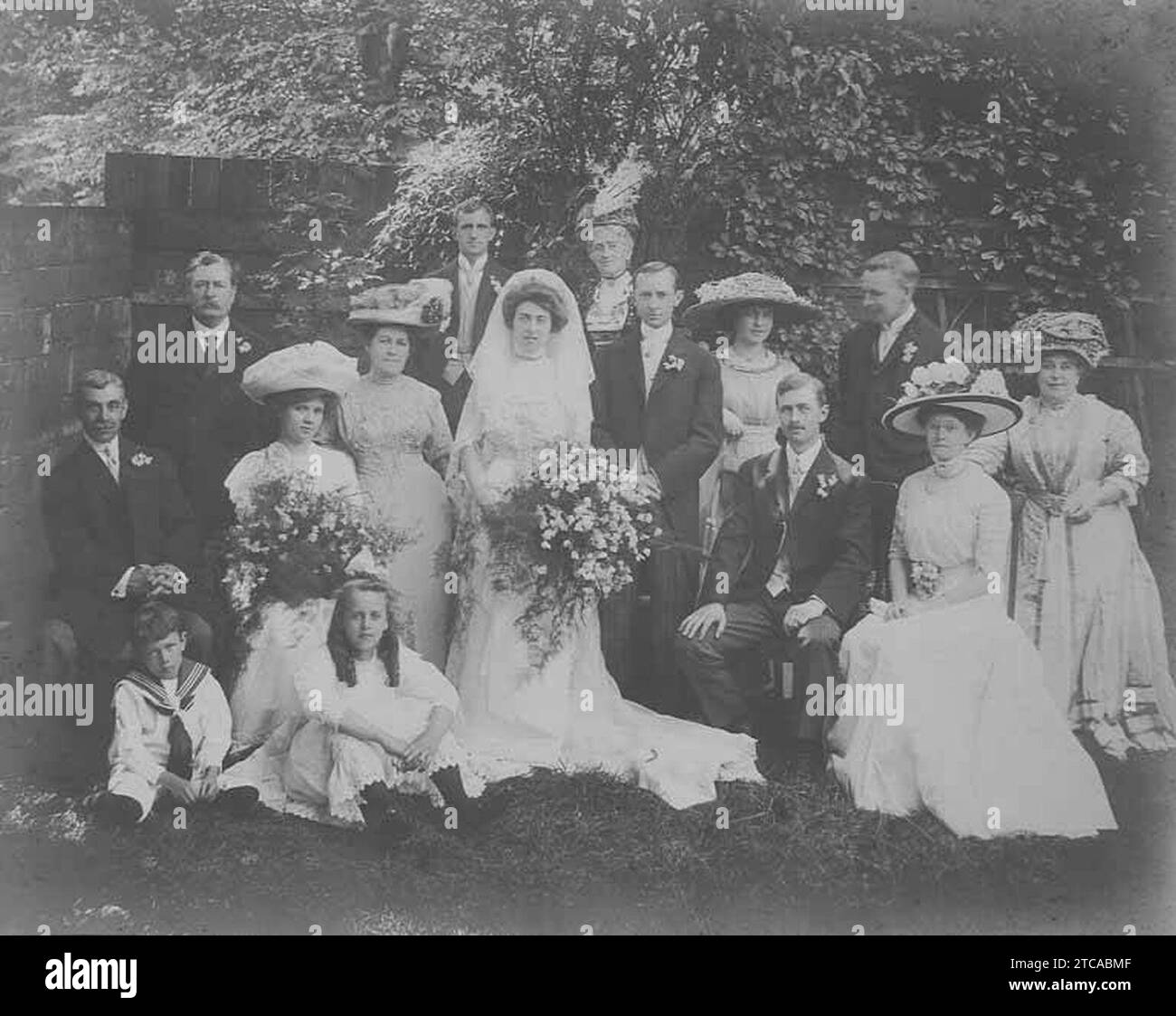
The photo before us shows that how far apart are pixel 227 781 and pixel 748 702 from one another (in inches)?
74.6

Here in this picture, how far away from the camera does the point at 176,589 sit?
17.7 feet

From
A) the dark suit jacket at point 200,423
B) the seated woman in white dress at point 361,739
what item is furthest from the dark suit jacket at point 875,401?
the dark suit jacket at point 200,423

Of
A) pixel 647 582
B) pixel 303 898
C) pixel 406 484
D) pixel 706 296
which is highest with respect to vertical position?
pixel 706 296

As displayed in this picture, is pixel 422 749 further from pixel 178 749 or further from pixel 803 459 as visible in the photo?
pixel 803 459

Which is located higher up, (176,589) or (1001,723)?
(176,589)

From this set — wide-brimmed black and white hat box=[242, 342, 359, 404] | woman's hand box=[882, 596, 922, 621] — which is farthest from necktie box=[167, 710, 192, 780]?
woman's hand box=[882, 596, 922, 621]

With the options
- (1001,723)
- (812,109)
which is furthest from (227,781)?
(812,109)

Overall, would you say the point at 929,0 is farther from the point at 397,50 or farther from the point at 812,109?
A: the point at 397,50

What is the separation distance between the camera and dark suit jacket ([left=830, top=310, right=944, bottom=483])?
5480 mm

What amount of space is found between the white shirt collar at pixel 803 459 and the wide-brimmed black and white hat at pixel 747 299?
466mm

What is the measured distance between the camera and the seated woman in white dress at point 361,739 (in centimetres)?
533

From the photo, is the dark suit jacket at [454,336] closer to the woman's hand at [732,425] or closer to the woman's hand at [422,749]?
the woman's hand at [732,425]

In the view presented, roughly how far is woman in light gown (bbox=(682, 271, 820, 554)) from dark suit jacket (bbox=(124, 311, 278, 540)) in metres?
1.61

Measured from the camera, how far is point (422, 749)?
536 cm
